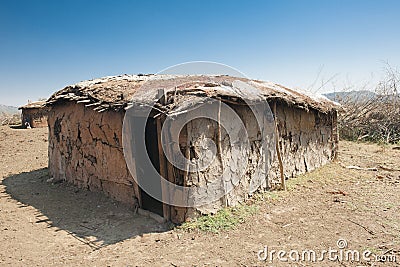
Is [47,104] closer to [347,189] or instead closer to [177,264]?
[177,264]

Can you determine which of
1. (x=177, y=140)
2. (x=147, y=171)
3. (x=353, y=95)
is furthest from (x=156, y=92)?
(x=353, y=95)

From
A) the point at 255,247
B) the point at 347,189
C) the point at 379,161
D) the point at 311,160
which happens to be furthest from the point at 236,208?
the point at 379,161

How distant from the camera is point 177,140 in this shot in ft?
14.7

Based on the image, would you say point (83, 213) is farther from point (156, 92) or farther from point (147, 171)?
point (156, 92)

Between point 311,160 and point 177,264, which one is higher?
point 311,160

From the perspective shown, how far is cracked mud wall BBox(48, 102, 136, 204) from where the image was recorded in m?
5.37

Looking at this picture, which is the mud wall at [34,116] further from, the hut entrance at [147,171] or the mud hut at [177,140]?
the hut entrance at [147,171]

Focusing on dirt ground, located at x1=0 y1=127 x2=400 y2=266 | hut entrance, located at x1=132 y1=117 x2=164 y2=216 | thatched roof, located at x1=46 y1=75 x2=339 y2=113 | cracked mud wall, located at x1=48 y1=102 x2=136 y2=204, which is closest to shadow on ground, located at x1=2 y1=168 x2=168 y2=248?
dirt ground, located at x1=0 y1=127 x2=400 y2=266

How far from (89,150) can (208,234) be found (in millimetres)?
3072

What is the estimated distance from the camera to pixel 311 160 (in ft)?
23.5

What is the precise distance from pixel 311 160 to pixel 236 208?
3.02 metres

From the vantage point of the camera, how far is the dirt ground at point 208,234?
149 inches

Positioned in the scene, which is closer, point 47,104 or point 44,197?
point 44,197

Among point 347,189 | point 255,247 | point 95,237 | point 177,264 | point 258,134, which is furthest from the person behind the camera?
point 347,189
